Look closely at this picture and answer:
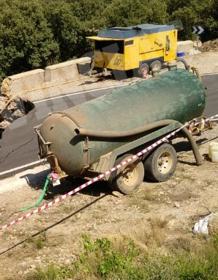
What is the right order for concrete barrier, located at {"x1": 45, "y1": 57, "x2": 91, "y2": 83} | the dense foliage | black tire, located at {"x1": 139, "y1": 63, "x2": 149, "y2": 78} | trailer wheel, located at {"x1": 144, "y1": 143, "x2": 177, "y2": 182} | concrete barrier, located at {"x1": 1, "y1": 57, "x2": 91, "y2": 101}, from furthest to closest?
the dense foliage < black tire, located at {"x1": 139, "y1": 63, "x2": 149, "y2": 78} < concrete barrier, located at {"x1": 45, "y1": 57, "x2": 91, "y2": 83} < concrete barrier, located at {"x1": 1, "y1": 57, "x2": 91, "y2": 101} < trailer wheel, located at {"x1": 144, "y1": 143, "x2": 177, "y2": 182}

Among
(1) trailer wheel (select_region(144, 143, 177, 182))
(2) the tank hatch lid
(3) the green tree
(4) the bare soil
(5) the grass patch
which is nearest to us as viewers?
(5) the grass patch

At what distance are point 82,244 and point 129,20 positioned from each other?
2604 cm

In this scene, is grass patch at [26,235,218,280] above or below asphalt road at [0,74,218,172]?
above

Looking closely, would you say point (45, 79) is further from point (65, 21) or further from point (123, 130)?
point (123, 130)

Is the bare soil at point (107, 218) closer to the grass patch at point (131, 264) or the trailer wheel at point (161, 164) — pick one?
the trailer wheel at point (161, 164)

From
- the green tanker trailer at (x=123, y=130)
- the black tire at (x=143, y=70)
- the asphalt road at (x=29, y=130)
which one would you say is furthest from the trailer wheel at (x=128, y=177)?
the black tire at (x=143, y=70)

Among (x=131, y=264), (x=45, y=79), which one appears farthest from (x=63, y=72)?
(x=131, y=264)

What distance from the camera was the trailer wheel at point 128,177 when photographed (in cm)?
1182

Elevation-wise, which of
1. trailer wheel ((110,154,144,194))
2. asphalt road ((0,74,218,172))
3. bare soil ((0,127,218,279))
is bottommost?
asphalt road ((0,74,218,172))

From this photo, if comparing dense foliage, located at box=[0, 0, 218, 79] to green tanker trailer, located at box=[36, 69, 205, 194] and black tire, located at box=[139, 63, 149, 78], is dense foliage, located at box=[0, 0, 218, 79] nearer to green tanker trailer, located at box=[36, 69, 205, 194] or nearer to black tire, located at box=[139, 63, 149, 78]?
black tire, located at box=[139, 63, 149, 78]

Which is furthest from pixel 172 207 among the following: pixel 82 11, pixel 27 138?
pixel 82 11

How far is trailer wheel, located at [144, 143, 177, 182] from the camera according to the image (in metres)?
12.4

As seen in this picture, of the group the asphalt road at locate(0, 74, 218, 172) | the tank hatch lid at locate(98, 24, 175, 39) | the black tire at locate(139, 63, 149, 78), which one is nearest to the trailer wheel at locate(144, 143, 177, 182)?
the asphalt road at locate(0, 74, 218, 172)

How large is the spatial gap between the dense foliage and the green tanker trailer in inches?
810
